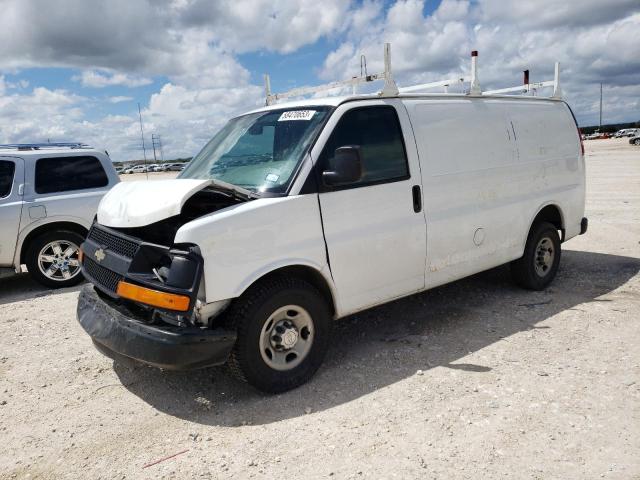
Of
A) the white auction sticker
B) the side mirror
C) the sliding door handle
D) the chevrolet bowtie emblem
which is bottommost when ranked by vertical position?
the chevrolet bowtie emblem

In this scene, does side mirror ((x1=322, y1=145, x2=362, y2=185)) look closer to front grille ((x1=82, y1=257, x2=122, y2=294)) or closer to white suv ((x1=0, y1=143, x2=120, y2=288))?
front grille ((x1=82, y1=257, x2=122, y2=294))

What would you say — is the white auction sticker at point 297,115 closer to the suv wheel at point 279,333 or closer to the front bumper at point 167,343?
the suv wheel at point 279,333

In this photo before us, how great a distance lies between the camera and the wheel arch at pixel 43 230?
7109 millimetres

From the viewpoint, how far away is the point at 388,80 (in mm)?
4430

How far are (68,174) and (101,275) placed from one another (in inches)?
168

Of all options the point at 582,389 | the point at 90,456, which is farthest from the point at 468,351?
the point at 90,456

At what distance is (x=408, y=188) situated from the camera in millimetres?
4395

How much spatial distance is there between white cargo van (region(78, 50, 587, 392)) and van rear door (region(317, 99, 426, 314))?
12mm

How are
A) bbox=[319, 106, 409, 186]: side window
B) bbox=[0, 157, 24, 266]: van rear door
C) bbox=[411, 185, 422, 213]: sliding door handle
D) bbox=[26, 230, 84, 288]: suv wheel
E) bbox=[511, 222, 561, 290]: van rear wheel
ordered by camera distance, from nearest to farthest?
bbox=[319, 106, 409, 186]: side window → bbox=[411, 185, 422, 213]: sliding door handle → bbox=[511, 222, 561, 290]: van rear wheel → bbox=[0, 157, 24, 266]: van rear door → bbox=[26, 230, 84, 288]: suv wheel

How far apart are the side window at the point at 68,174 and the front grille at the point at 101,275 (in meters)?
3.66

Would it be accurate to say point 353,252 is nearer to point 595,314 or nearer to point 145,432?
point 145,432

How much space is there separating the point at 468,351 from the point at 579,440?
1.42 meters

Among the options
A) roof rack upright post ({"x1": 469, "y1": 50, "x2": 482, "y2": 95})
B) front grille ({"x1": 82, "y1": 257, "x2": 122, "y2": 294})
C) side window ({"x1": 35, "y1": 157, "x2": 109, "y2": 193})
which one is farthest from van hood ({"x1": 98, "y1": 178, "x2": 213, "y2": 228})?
side window ({"x1": 35, "y1": 157, "x2": 109, "y2": 193})

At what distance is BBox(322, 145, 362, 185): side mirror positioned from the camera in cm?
371
